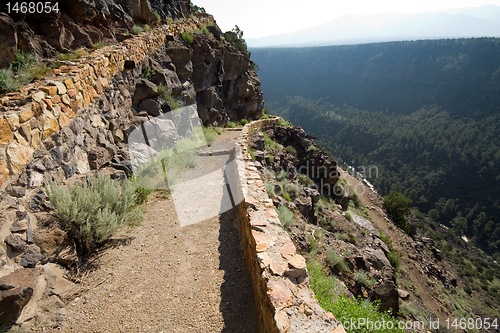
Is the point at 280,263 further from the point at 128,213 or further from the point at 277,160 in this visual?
the point at 277,160

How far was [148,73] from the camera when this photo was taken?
993 centimetres

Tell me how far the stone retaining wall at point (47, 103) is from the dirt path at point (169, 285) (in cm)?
188

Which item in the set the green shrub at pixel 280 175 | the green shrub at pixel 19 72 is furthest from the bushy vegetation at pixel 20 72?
the green shrub at pixel 280 175

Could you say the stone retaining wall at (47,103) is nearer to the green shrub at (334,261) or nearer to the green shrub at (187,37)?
the green shrub at (334,261)

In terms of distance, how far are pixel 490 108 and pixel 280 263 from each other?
97472 mm

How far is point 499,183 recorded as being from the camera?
52594mm

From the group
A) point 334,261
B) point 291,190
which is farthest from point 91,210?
point 291,190

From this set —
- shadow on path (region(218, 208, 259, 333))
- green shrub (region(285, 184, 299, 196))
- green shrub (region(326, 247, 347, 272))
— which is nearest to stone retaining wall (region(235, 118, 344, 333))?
shadow on path (region(218, 208, 259, 333))

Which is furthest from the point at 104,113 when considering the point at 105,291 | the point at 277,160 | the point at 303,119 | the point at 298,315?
the point at 303,119

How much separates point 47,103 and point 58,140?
0.66 m

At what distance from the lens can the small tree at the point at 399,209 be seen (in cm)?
2314

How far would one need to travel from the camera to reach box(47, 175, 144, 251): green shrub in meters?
3.87

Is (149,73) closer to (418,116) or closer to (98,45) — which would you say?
(98,45)

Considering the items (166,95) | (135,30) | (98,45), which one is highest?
(135,30)
